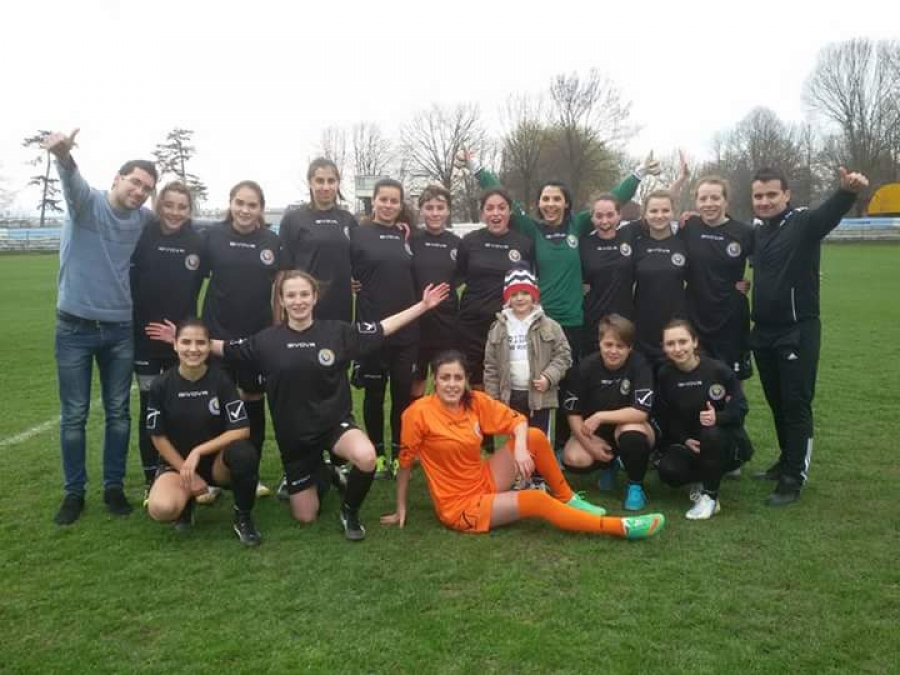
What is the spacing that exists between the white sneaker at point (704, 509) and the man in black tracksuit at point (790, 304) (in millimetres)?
430

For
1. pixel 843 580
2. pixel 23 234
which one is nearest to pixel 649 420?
pixel 843 580

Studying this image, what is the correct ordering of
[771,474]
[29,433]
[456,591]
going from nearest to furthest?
1. [456,591]
2. [771,474]
3. [29,433]

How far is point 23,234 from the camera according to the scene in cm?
4300

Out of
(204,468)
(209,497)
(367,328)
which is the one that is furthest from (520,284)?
(209,497)

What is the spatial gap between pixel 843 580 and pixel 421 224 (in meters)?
3.50

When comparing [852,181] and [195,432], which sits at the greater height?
[852,181]

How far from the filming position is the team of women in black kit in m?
4.24

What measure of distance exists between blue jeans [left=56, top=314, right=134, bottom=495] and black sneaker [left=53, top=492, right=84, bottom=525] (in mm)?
38

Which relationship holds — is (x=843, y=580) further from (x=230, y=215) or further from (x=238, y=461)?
(x=230, y=215)

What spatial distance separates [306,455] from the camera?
432cm

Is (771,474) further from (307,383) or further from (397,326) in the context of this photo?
(307,383)

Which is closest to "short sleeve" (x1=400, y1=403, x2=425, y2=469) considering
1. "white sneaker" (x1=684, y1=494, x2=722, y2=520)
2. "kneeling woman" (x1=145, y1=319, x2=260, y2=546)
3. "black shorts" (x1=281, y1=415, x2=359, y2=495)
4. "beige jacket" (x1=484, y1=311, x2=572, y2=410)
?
"black shorts" (x1=281, y1=415, x2=359, y2=495)

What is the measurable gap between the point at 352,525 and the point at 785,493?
2742 millimetres

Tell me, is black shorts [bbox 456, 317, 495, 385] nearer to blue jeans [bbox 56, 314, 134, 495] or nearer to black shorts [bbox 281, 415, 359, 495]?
black shorts [bbox 281, 415, 359, 495]
